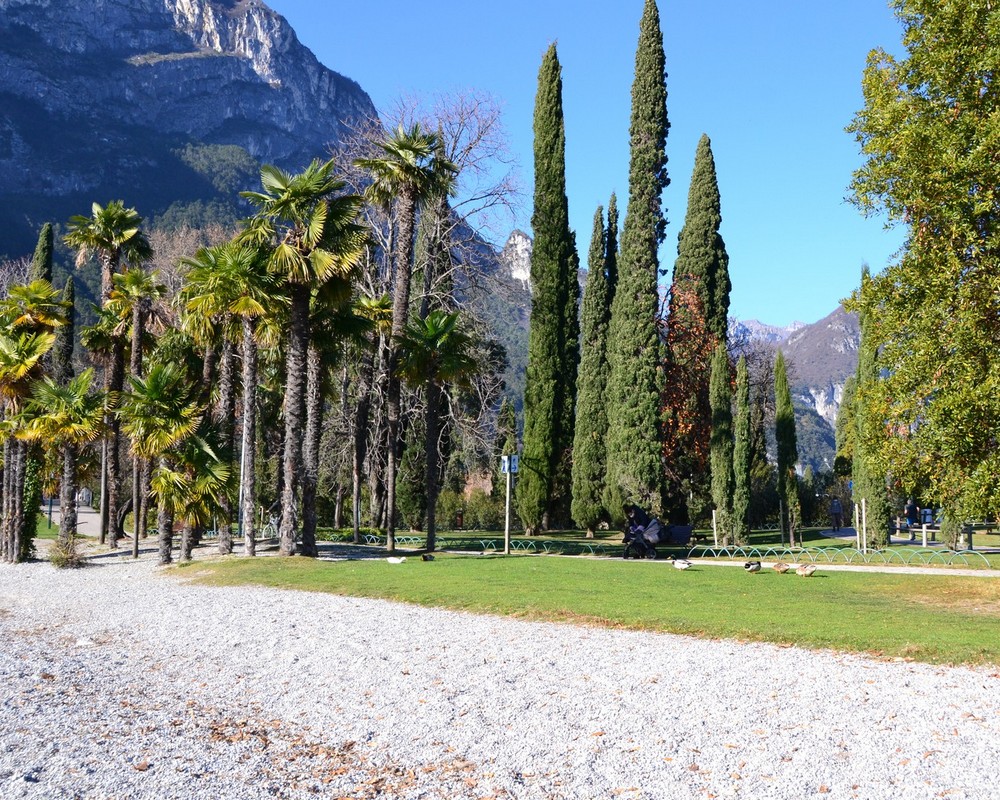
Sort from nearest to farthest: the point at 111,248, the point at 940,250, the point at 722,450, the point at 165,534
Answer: the point at 940,250
the point at 165,534
the point at 111,248
the point at 722,450

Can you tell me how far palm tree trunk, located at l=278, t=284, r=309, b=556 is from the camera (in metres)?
20.3

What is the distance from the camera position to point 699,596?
13711 mm

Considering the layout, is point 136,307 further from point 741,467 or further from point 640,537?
point 741,467

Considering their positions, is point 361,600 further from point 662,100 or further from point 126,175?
point 126,175

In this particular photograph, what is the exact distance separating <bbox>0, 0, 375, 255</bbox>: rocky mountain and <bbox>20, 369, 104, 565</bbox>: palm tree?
73.9 metres

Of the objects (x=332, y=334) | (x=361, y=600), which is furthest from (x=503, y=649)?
(x=332, y=334)

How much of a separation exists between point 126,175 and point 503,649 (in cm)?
13741

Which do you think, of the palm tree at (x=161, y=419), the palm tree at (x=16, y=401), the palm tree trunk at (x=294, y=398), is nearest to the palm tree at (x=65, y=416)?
the palm tree at (x=16, y=401)

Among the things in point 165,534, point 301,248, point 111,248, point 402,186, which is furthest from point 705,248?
point 165,534

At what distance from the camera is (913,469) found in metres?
13.8

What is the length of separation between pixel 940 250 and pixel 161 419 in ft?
56.1

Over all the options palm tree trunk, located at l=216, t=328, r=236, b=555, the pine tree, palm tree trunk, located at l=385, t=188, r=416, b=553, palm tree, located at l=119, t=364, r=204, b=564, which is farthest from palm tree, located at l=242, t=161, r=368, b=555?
the pine tree

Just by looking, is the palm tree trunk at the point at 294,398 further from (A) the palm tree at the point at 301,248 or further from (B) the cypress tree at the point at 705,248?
(B) the cypress tree at the point at 705,248

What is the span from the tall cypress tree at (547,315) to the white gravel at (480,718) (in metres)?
22.9
